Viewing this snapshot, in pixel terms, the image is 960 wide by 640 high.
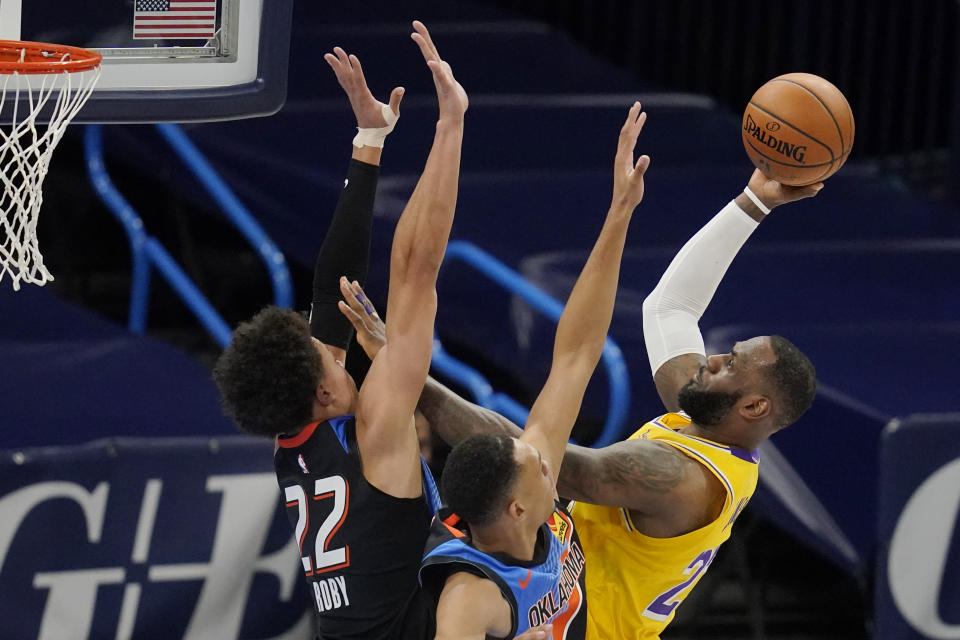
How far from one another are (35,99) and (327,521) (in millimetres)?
1348

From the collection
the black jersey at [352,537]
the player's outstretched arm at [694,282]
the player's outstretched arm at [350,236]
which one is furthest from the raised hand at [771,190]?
the black jersey at [352,537]

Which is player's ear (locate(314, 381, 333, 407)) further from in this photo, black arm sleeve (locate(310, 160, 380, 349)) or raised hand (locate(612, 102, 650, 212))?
raised hand (locate(612, 102, 650, 212))

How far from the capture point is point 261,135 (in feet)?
26.5

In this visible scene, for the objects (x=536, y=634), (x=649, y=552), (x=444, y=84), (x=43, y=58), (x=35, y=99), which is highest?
(x=444, y=84)

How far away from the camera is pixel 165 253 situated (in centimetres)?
761

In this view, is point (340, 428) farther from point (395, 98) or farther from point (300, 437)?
point (395, 98)


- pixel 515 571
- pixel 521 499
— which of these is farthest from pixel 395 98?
pixel 515 571

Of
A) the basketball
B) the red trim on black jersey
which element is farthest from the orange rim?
the basketball

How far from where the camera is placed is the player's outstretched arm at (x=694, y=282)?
4.55 meters

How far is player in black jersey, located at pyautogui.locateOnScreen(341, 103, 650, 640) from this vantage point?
3512 millimetres

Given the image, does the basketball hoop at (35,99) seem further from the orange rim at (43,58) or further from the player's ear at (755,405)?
the player's ear at (755,405)

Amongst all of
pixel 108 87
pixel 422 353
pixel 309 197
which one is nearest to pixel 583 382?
pixel 422 353

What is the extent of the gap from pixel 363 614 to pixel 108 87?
153 cm

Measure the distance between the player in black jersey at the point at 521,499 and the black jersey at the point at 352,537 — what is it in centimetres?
10
